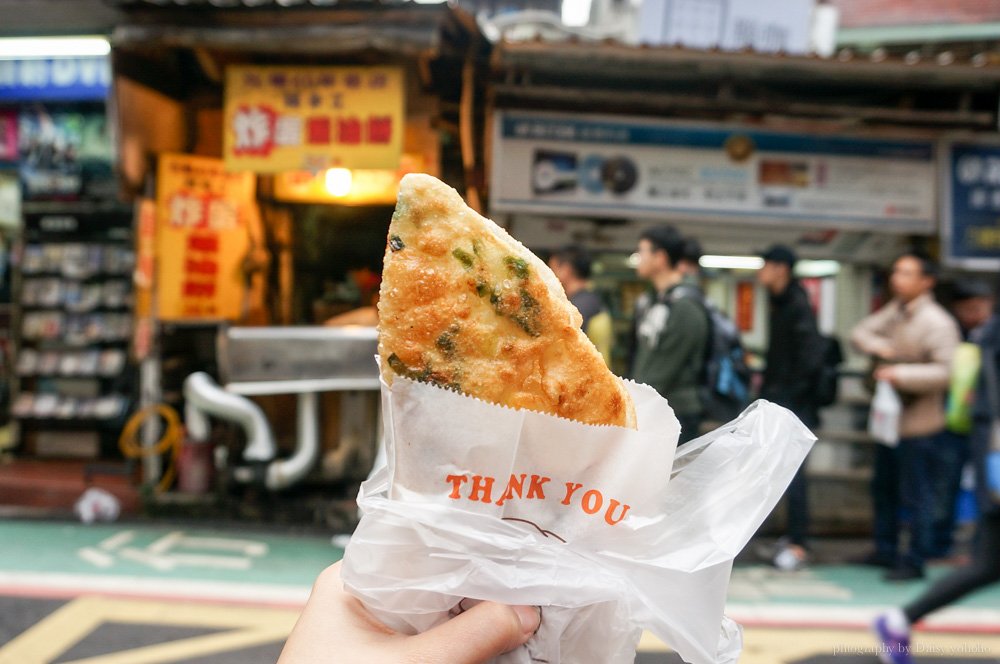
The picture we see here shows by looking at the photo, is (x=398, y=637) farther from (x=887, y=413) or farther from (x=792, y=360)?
(x=887, y=413)

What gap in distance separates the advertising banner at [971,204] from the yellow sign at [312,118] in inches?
207

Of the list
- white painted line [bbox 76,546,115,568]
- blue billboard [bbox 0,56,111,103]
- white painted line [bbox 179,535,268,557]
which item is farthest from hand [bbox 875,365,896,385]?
blue billboard [bbox 0,56,111,103]

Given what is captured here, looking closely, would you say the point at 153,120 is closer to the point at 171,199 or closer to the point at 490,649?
the point at 171,199

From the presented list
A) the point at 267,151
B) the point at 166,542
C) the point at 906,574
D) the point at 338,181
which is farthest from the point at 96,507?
the point at 906,574

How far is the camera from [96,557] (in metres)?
5.91

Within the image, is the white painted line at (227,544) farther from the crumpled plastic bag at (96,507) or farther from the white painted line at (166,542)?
the crumpled plastic bag at (96,507)

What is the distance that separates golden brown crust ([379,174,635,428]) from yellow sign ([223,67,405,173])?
552cm

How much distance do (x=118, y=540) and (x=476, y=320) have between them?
244 inches

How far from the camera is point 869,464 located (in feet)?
23.5

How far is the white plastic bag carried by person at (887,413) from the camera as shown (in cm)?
586

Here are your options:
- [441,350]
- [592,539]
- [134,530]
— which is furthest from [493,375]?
[134,530]

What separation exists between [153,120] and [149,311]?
6.13ft

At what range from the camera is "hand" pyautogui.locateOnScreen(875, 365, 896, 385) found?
5.78m

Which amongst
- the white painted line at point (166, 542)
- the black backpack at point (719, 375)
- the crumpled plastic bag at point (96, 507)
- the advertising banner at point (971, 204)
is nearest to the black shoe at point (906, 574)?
the black backpack at point (719, 375)
